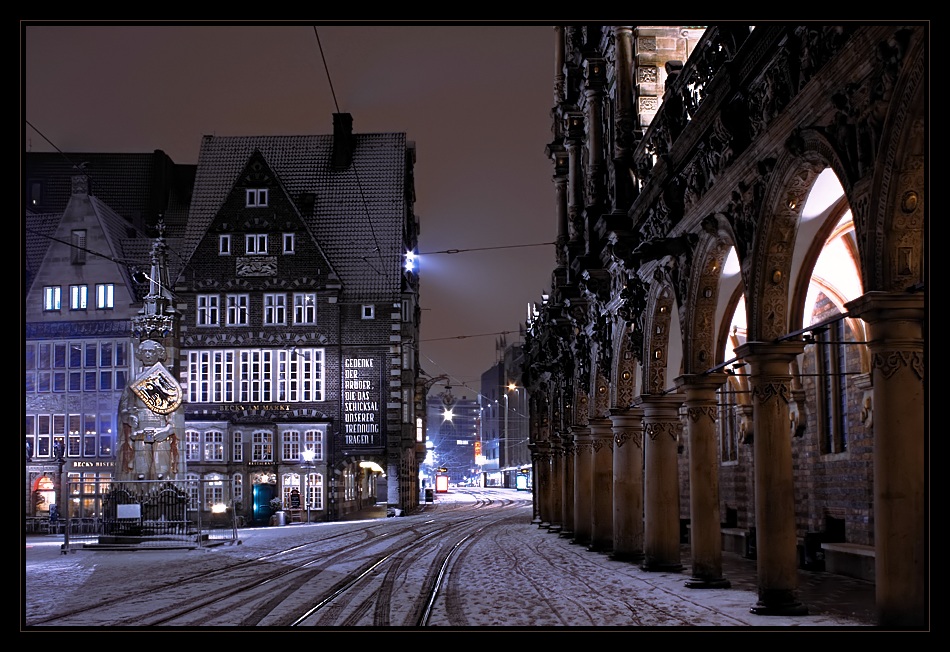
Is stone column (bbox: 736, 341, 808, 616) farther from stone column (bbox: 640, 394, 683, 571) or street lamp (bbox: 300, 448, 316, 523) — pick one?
street lamp (bbox: 300, 448, 316, 523)

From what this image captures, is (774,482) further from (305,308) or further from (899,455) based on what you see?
(305,308)

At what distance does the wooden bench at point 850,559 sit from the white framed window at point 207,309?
148 feet

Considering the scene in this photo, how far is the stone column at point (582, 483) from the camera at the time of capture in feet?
108

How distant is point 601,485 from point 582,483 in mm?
3354

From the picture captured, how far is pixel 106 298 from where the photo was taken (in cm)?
5844

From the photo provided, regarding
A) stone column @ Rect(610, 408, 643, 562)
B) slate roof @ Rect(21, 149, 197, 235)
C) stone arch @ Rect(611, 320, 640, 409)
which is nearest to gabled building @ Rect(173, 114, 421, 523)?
slate roof @ Rect(21, 149, 197, 235)

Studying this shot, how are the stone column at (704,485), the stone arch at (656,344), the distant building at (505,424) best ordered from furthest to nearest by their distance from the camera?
the distant building at (505,424), the stone arch at (656,344), the stone column at (704,485)

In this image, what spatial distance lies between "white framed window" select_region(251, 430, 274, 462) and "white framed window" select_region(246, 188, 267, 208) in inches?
481

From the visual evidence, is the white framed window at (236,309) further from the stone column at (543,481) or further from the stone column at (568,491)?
the stone column at (568,491)

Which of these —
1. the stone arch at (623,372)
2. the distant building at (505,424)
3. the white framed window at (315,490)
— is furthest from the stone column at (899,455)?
the distant building at (505,424)

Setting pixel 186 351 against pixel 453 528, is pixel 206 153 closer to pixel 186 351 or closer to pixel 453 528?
pixel 186 351

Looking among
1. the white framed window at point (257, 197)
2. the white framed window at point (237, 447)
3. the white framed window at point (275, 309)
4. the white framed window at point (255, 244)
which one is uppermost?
the white framed window at point (257, 197)

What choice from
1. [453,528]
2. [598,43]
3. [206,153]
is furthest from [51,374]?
[598,43]

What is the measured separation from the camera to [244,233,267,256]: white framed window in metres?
64.2
